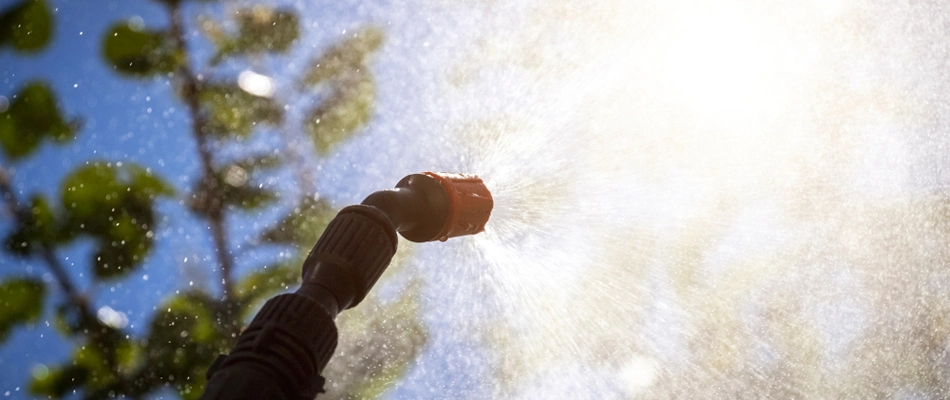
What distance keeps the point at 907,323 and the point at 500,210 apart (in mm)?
5551

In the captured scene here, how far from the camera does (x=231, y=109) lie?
2.83 m

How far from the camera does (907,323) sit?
6.46 metres

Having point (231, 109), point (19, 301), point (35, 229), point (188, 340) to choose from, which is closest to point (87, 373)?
point (188, 340)

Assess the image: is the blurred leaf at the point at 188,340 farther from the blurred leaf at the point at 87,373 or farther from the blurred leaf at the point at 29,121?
the blurred leaf at the point at 29,121

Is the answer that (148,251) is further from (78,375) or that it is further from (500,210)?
(500,210)

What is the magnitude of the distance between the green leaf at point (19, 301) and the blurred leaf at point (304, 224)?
0.97 metres

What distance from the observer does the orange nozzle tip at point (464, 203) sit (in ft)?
6.93

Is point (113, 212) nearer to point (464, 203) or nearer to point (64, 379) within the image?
point (64, 379)

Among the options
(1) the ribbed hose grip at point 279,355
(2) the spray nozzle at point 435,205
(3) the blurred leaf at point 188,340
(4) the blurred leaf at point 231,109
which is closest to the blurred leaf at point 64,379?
(3) the blurred leaf at point 188,340

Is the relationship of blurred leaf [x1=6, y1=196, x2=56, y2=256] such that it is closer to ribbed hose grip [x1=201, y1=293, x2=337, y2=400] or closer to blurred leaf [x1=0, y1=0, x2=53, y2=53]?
blurred leaf [x1=0, y1=0, x2=53, y2=53]

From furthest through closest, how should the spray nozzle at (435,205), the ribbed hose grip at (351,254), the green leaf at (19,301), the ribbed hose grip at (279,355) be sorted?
the green leaf at (19,301) < the spray nozzle at (435,205) < the ribbed hose grip at (351,254) < the ribbed hose grip at (279,355)

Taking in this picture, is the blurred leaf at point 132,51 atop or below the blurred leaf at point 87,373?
atop

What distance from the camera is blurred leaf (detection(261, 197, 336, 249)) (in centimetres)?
321

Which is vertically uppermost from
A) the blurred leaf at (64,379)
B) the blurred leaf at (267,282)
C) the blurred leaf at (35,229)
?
the blurred leaf at (35,229)
